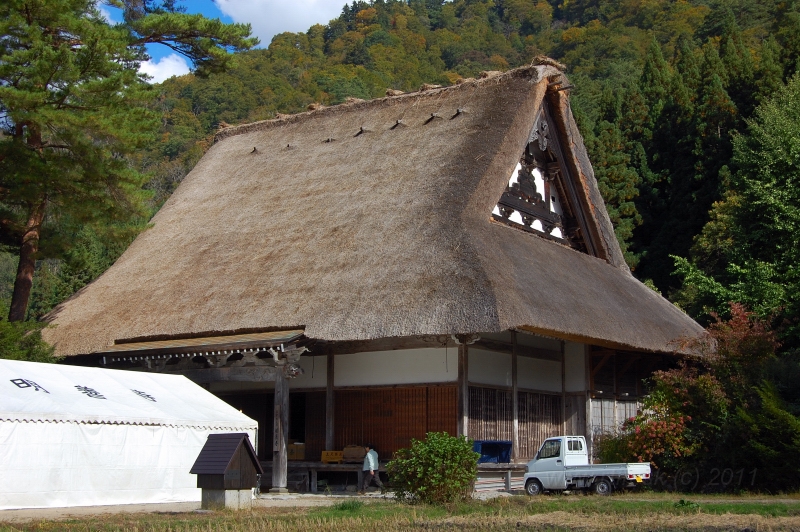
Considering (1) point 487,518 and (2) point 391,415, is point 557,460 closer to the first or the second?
(2) point 391,415

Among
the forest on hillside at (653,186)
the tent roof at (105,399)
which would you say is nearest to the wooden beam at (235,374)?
the tent roof at (105,399)

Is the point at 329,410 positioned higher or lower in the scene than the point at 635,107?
lower

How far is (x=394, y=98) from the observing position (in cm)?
2284

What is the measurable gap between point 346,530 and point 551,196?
1318 cm

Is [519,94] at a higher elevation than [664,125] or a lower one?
lower

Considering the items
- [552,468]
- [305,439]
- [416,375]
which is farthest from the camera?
[305,439]

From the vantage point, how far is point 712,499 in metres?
13.2

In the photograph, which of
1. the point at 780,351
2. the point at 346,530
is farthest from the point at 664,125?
the point at 346,530

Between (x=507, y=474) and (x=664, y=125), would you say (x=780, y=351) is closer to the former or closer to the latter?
(x=507, y=474)

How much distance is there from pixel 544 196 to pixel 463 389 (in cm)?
642

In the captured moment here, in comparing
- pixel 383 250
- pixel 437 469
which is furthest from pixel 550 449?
pixel 383 250

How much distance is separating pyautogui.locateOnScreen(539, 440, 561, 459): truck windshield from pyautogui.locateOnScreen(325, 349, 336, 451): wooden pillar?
4.28 m

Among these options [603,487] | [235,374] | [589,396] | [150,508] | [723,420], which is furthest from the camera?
[589,396]

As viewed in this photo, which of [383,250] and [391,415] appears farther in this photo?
[391,415]
